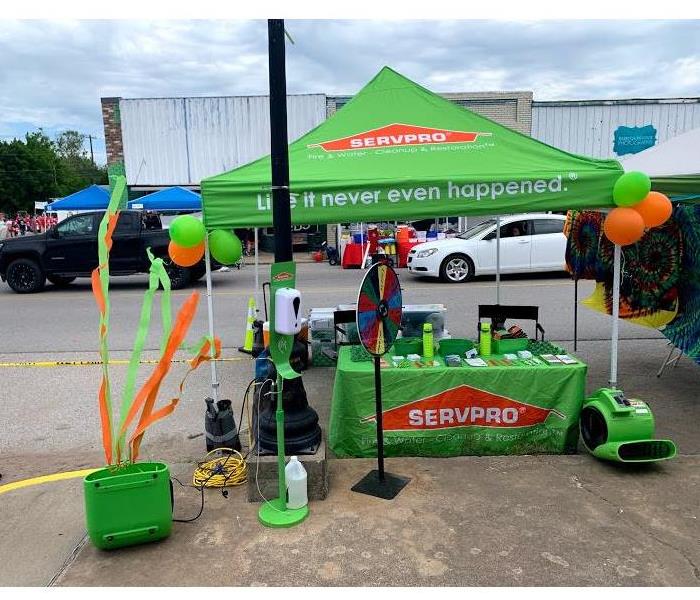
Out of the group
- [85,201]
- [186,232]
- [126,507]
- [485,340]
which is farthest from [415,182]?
[85,201]

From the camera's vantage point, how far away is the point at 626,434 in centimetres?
429

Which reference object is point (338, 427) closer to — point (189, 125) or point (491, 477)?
point (491, 477)

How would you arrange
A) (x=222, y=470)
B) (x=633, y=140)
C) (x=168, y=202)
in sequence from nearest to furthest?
(x=222, y=470)
(x=168, y=202)
(x=633, y=140)

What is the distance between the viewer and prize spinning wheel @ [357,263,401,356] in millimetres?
3779

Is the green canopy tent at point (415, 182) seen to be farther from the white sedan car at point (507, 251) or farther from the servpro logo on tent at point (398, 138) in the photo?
the white sedan car at point (507, 251)

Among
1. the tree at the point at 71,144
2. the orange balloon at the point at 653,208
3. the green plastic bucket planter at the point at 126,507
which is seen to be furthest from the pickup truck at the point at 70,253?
the tree at the point at 71,144


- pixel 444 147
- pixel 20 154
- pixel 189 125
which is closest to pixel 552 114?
pixel 189 125

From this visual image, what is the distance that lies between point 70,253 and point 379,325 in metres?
12.8

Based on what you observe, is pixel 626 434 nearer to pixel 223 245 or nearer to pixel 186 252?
pixel 223 245

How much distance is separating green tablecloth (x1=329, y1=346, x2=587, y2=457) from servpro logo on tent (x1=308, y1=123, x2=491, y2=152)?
6.61 ft

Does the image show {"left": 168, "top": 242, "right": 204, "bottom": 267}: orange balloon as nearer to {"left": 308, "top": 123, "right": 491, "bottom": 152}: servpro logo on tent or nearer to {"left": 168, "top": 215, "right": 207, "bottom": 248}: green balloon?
{"left": 168, "top": 215, "right": 207, "bottom": 248}: green balloon

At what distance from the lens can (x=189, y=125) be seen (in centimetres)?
2212

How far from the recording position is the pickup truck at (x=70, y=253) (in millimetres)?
14461

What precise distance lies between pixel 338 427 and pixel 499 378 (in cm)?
133
